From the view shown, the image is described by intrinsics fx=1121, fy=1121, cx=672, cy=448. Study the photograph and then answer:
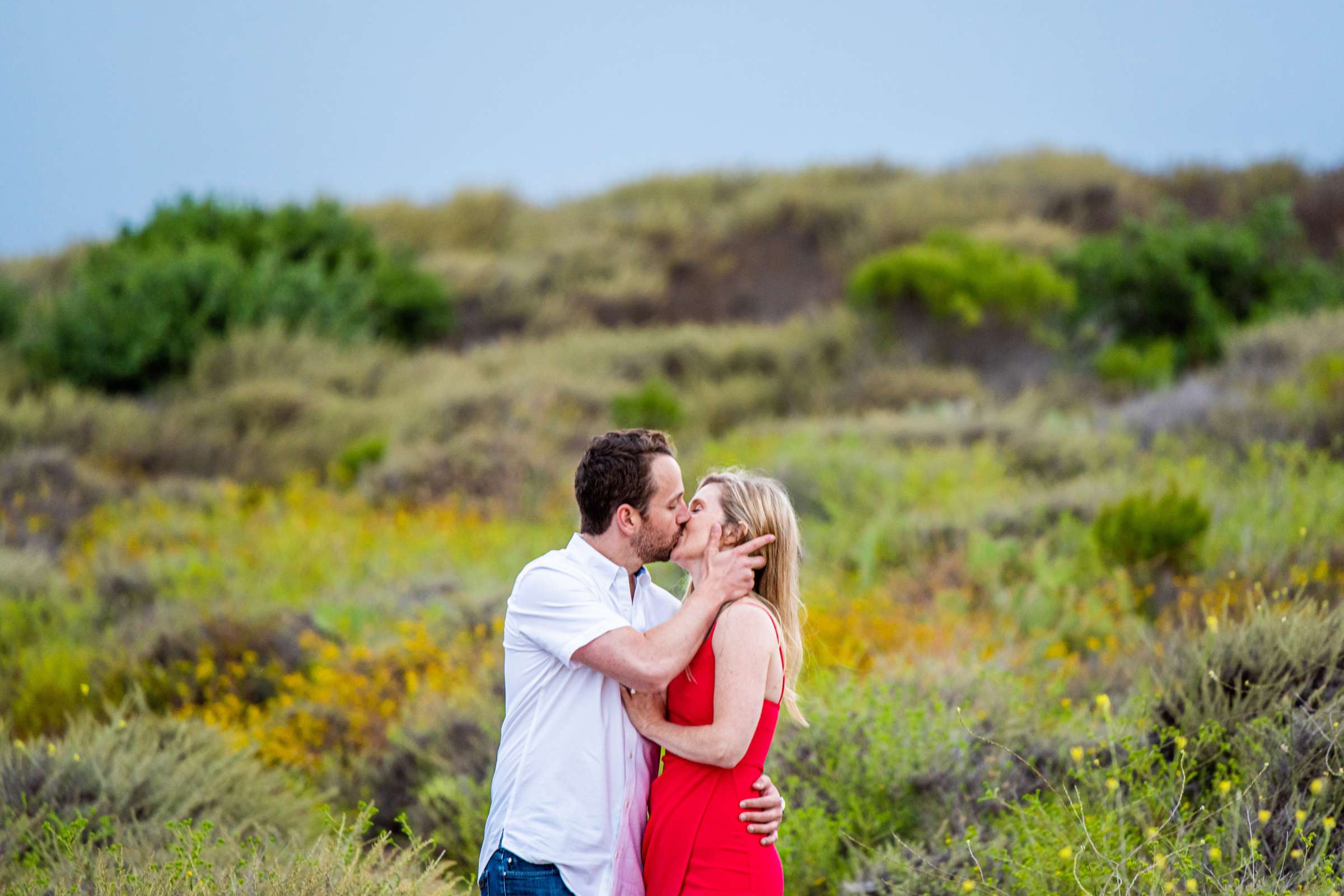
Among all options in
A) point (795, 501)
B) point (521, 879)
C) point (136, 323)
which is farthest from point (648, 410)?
point (521, 879)

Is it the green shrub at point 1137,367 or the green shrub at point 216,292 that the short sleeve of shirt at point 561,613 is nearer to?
the green shrub at point 1137,367

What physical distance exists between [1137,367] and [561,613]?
14077 mm

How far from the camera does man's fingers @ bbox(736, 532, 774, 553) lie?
3.13 m

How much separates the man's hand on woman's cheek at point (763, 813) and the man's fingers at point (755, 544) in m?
0.64

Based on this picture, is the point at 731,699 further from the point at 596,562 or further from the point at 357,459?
the point at 357,459

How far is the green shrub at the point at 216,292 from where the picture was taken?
1636 cm

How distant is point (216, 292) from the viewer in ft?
55.7

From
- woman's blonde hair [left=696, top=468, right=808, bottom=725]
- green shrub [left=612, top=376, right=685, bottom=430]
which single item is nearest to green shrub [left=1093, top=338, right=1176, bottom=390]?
green shrub [left=612, top=376, right=685, bottom=430]

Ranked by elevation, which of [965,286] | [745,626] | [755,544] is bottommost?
[745,626]

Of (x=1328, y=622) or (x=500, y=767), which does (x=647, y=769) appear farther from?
(x=1328, y=622)

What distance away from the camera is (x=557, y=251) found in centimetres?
2608

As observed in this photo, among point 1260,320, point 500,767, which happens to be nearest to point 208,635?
point 500,767

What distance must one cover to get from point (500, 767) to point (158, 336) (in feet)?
49.2

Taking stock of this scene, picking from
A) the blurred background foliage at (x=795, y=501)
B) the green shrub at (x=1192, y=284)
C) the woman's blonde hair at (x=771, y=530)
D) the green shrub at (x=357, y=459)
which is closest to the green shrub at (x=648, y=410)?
the blurred background foliage at (x=795, y=501)
